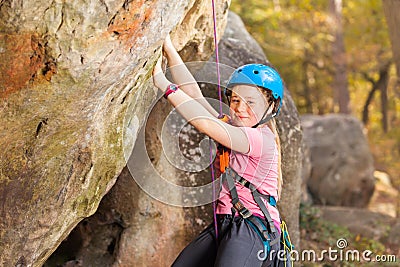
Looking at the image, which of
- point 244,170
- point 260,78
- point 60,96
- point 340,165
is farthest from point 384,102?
point 60,96

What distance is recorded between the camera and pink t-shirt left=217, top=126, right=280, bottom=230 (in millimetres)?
3805

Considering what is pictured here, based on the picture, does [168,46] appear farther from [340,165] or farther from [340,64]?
[340,64]

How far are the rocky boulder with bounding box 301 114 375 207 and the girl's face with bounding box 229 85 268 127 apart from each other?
303 inches

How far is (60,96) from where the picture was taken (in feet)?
11.5

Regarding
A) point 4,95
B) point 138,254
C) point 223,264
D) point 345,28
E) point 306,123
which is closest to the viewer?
point 4,95

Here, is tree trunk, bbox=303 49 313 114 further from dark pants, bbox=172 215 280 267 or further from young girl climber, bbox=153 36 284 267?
dark pants, bbox=172 215 280 267

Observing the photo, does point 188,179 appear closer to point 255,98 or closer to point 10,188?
point 255,98

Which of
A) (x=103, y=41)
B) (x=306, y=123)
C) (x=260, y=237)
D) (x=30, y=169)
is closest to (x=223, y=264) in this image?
(x=260, y=237)

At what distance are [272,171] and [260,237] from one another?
18.9 inches

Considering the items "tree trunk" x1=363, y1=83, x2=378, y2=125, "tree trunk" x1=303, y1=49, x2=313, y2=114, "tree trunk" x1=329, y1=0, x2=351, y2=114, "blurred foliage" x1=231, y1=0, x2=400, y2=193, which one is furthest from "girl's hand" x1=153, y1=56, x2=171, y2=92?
"tree trunk" x1=363, y1=83, x2=378, y2=125

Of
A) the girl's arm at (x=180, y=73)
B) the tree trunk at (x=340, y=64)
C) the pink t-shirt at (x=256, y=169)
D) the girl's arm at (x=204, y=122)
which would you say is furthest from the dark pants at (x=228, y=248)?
the tree trunk at (x=340, y=64)

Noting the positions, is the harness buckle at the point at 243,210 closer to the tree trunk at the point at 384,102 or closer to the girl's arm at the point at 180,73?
the girl's arm at the point at 180,73

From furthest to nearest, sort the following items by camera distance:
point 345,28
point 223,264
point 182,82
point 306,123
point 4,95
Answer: point 345,28
point 306,123
point 182,82
point 223,264
point 4,95

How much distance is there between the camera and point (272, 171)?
155 inches
